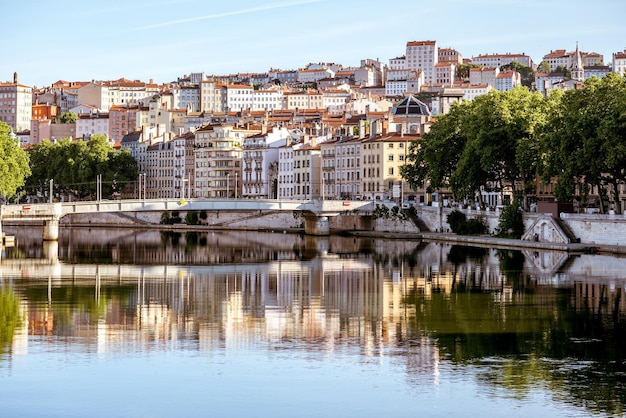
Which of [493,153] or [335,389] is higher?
[493,153]

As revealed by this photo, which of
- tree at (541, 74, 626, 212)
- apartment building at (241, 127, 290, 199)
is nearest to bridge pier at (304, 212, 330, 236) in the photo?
tree at (541, 74, 626, 212)

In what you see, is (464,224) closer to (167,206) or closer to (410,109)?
(167,206)

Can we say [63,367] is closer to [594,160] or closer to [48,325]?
[48,325]

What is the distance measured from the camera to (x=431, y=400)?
92.9 ft

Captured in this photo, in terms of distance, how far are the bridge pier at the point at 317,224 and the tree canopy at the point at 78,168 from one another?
44.0 metres

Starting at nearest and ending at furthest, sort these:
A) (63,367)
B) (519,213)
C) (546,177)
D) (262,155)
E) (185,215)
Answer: (63,367)
(546,177)
(519,213)
(185,215)
(262,155)

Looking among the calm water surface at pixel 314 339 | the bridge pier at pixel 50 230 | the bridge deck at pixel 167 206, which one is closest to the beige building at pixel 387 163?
the bridge deck at pixel 167 206

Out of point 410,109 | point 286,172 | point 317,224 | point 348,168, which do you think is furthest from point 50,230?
point 410,109

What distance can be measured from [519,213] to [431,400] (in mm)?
53665

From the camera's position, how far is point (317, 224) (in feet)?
324

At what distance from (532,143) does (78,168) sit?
229 feet

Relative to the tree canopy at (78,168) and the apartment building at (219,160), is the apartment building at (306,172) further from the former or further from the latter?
the tree canopy at (78,168)

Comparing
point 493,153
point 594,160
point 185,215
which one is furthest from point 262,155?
point 594,160

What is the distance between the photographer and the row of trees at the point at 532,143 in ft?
232
